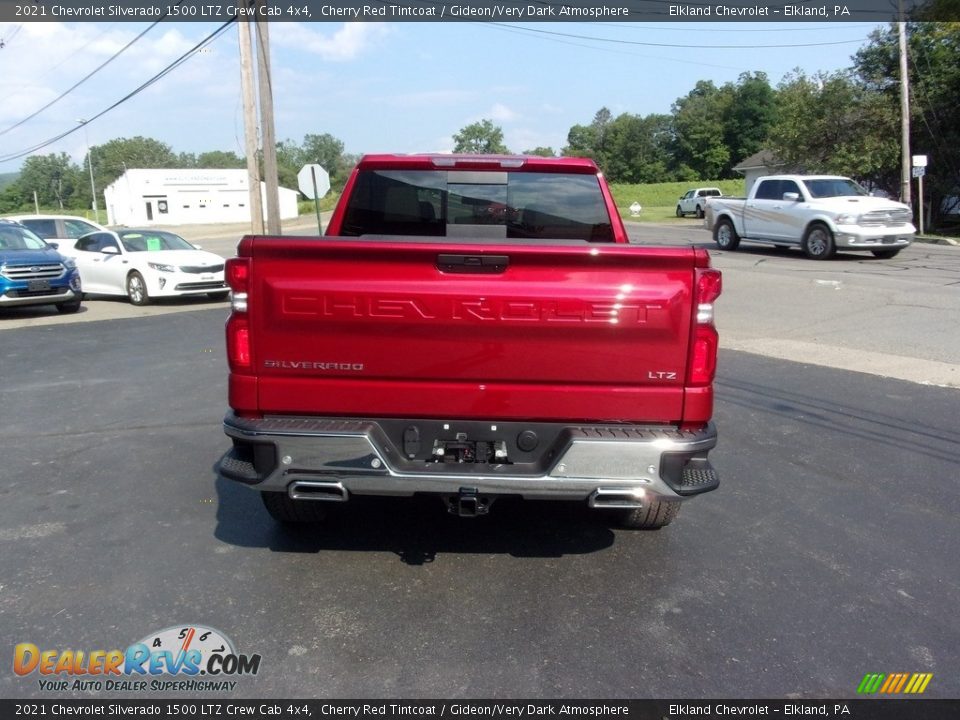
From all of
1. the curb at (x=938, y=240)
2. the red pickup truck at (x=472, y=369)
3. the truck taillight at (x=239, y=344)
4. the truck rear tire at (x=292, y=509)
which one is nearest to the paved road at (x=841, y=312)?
the curb at (x=938, y=240)

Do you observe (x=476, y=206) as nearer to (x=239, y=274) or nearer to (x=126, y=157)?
(x=239, y=274)

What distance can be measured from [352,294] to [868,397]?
229 inches

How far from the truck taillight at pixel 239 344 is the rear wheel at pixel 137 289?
42.7ft

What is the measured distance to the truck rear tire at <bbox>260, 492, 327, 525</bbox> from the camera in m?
4.40

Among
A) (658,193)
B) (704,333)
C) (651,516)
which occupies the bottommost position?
(651,516)

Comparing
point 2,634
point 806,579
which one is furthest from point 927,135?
point 2,634

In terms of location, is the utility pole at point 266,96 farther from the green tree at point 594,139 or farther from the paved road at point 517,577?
the green tree at point 594,139

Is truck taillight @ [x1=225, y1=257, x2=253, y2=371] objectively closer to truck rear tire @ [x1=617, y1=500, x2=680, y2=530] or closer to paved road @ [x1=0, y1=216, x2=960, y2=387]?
truck rear tire @ [x1=617, y1=500, x2=680, y2=530]

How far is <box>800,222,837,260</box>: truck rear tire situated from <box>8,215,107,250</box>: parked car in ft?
53.9

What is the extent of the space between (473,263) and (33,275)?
1306cm

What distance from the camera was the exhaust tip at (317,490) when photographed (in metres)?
3.71

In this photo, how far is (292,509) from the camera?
14.7 ft
